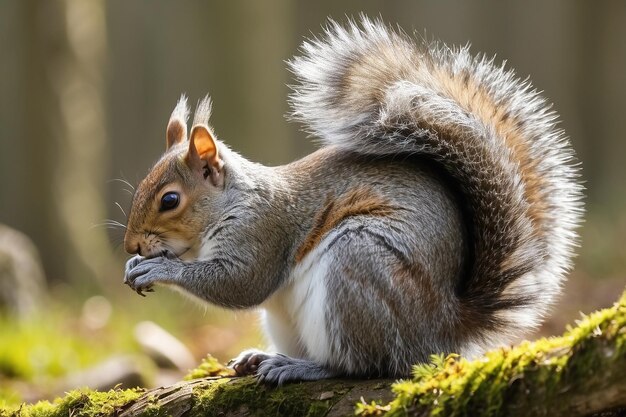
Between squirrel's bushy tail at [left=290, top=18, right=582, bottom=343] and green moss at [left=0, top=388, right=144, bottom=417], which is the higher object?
squirrel's bushy tail at [left=290, top=18, right=582, bottom=343]

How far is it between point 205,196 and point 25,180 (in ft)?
14.3

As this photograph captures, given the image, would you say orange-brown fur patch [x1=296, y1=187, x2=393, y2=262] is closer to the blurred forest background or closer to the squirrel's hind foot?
the squirrel's hind foot

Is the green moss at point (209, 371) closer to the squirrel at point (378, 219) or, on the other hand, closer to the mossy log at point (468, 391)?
the squirrel at point (378, 219)

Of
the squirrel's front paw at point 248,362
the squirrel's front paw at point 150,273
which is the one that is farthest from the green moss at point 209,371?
the squirrel's front paw at point 150,273

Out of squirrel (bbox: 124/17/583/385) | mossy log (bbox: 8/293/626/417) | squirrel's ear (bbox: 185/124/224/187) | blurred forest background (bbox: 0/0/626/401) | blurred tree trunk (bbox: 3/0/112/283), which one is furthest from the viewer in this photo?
blurred tree trunk (bbox: 3/0/112/283)

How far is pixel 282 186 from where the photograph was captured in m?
2.81

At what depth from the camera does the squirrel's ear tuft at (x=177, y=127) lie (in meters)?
3.12

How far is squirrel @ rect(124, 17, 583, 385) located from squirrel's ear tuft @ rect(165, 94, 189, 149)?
0.21 meters

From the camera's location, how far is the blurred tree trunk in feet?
21.4

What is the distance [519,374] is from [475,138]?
889mm

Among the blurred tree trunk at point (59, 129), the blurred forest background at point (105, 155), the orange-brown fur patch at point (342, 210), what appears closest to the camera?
the orange-brown fur patch at point (342, 210)

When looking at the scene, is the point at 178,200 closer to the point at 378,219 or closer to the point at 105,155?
the point at 378,219

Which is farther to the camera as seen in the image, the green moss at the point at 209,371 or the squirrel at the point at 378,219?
the green moss at the point at 209,371

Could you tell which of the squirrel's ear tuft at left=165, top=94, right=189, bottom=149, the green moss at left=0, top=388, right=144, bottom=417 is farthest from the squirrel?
the green moss at left=0, top=388, right=144, bottom=417
